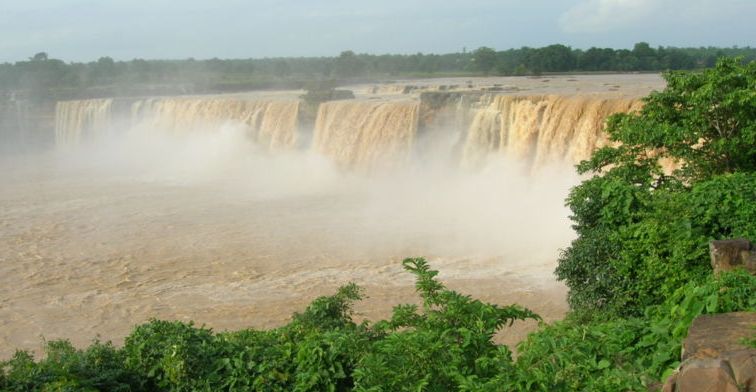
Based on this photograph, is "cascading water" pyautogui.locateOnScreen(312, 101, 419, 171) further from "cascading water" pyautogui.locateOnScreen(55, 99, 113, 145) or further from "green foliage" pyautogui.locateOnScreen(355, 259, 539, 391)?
"green foliage" pyautogui.locateOnScreen(355, 259, 539, 391)

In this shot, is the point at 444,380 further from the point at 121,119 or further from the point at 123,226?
the point at 121,119

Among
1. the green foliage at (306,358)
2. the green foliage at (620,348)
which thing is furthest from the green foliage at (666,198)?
the green foliage at (306,358)

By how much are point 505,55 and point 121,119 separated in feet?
92.5

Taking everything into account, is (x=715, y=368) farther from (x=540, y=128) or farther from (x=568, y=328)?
(x=540, y=128)

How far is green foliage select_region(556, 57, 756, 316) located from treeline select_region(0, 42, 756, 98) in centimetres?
2690

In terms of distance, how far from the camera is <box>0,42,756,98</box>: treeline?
140ft

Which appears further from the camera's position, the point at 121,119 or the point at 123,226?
the point at 121,119

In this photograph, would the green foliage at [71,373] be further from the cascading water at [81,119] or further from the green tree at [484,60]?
the green tree at [484,60]

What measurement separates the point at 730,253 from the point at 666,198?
1472 mm

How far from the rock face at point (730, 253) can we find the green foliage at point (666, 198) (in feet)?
1.93

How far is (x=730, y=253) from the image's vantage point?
6812mm

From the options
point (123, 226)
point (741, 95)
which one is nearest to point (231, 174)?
point (123, 226)

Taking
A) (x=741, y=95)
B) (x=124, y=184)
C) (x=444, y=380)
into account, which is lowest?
→ (x=124, y=184)

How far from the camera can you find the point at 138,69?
2491 inches
